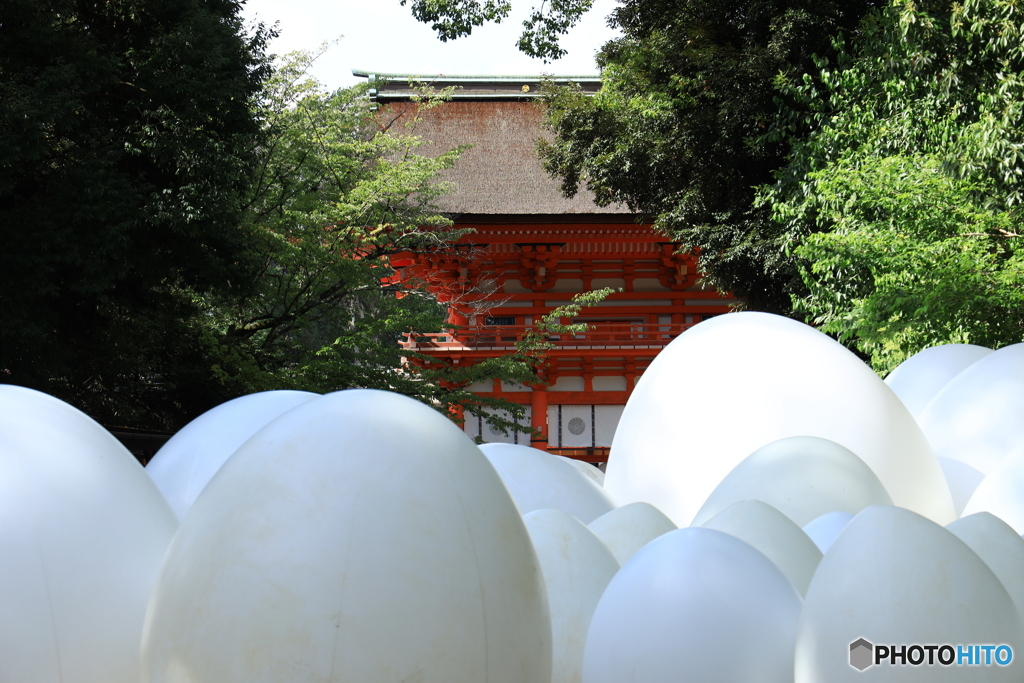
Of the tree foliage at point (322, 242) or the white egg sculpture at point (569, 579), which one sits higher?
the tree foliage at point (322, 242)

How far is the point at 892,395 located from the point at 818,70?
9360mm

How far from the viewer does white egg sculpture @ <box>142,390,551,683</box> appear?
2275 mm

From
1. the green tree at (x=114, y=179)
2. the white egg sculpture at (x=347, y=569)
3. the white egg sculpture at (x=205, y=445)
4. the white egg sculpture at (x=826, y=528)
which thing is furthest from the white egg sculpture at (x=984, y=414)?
the green tree at (x=114, y=179)

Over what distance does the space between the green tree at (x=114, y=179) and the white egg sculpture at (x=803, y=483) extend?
25.5ft

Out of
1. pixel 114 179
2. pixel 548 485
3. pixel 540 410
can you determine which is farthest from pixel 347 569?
pixel 540 410

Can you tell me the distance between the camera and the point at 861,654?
264cm

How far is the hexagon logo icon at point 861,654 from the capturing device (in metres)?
2.63

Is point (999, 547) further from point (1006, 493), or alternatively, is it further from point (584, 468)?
point (584, 468)

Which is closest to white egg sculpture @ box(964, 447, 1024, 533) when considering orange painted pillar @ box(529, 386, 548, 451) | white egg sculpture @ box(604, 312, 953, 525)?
white egg sculpture @ box(604, 312, 953, 525)

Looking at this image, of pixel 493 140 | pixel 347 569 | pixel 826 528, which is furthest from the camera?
pixel 493 140

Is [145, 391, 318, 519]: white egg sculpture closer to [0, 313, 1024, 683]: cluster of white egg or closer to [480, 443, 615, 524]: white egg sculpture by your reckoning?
[0, 313, 1024, 683]: cluster of white egg

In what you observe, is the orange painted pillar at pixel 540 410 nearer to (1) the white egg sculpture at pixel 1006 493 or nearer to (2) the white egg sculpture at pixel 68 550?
(1) the white egg sculpture at pixel 1006 493

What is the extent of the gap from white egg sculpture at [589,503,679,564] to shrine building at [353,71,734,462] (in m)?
12.7

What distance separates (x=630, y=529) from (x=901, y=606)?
4.44ft
